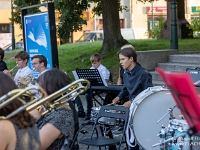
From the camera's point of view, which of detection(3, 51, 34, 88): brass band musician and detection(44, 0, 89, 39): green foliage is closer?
detection(3, 51, 34, 88): brass band musician

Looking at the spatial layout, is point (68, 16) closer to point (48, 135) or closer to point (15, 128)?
point (48, 135)

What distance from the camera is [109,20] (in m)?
16.9

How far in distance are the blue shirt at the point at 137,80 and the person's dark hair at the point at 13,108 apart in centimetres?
322

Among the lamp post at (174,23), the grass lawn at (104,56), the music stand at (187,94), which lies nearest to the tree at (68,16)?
the grass lawn at (104,56)

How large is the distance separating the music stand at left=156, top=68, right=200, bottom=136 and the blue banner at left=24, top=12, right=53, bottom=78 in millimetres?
6179

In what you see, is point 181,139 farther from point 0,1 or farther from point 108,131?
point 0,1

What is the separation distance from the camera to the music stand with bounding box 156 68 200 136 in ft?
8.13

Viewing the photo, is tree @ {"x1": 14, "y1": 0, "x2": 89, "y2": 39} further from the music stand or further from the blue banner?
the music stand

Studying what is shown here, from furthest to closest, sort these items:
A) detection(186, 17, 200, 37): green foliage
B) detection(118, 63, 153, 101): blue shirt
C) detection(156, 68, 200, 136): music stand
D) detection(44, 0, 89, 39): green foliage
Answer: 1. detection(186, 17, 200, 37): green foliage
2. detection(44, 0, 89, 39): green foliage
3. detection(118, 63, 153, 101): blue shirt
4. detection(156, 68, 200, 136): music stand

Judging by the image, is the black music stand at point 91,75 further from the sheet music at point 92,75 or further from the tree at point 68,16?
the tree at point 68,16

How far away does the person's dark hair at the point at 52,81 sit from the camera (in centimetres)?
398

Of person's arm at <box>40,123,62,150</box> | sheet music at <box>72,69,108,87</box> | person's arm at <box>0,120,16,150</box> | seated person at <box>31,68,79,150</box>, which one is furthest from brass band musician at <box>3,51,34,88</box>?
person's arm at <box>0,120,16,150</box>

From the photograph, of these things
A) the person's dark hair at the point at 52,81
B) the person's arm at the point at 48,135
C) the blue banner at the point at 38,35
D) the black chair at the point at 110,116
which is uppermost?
the blue banner at the point at 38,35

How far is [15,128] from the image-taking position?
10.7 ft
